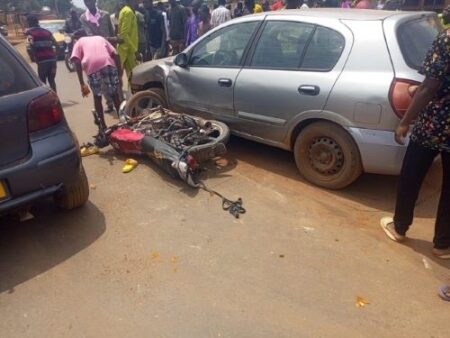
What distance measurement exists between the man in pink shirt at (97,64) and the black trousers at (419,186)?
3891 millimetres

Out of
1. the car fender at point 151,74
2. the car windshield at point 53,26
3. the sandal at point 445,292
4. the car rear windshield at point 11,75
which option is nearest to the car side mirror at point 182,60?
the car fender at point 151,74

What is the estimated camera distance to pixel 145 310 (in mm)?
2641

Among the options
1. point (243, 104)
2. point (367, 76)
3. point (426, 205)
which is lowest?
point (426, 205)

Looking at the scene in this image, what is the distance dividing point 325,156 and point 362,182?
55cm

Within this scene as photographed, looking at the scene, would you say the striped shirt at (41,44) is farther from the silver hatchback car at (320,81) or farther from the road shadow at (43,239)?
the road shadow at (43,239)

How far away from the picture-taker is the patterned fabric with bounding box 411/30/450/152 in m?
2.49

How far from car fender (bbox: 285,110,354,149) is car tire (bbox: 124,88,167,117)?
2.22m

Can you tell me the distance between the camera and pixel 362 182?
4.24 metres

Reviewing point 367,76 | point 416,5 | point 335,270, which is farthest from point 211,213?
point 416,5

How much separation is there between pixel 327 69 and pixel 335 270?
1878mm

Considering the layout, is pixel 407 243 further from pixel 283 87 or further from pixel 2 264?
pixel 2 264

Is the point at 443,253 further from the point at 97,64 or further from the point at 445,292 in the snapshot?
the point at 97,64

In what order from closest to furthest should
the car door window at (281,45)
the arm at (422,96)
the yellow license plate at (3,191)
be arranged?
the arm at (422,96), the yellow license plate at (3,191), the car door window at (281,45)

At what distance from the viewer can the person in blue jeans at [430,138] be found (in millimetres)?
2543
